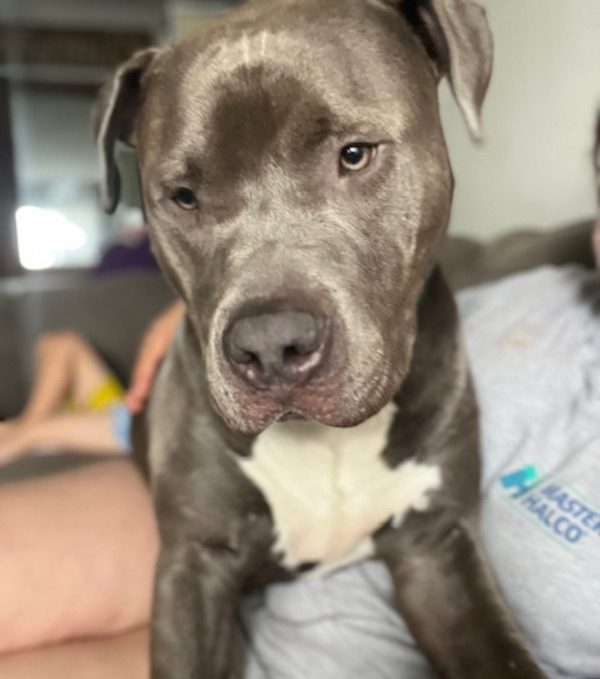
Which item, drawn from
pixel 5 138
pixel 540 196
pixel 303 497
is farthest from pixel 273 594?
pixel 5 138

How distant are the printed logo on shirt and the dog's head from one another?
0.30 m

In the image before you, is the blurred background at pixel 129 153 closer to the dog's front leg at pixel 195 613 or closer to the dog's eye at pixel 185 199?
the dog's eye at pixel 185 199

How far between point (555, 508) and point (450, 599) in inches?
7.5

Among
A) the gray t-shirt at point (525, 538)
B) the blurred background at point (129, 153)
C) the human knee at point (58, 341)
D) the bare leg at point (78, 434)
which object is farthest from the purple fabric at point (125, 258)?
the gray t-shirt at point (525, 538)

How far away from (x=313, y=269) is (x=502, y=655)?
1.78 ft

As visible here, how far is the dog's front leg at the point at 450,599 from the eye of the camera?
41.6 inches

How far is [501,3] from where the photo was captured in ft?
5.62

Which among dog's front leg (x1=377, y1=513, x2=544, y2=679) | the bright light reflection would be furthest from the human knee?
dog's front leg (x1=377, y1=513, x2=544, y2=679)

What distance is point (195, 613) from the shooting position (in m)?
1.10

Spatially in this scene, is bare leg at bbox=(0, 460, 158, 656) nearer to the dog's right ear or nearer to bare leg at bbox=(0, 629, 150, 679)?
bare leg at bbox=(0, 629, 150, 679)

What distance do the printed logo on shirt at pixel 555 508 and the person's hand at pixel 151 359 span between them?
62cm

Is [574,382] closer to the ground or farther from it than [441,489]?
farther from it

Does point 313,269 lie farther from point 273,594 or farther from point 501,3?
point 501,3

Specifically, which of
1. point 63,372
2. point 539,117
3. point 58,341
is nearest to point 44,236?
point 58,341
